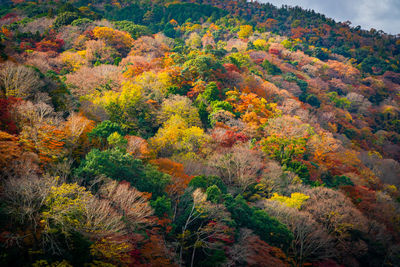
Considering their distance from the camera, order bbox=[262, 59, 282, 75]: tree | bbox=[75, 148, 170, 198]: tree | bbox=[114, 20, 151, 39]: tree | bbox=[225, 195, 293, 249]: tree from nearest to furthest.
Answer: bbox=[75, 148, 170, 198]: tree → bbox=[225, 195, 293, 249]: tree → bbox=[262, 59, 282, 75]: tree → bbox=[114, 20, 151, 39]: tree

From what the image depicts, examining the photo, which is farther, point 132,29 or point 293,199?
point 132,29

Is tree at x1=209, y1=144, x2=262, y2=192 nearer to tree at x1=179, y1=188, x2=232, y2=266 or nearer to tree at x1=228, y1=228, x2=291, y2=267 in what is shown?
tree at x1=179, y1=188, x2=232, y2=266

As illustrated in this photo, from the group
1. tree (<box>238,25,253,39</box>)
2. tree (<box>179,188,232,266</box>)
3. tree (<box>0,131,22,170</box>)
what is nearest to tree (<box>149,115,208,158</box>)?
tree (<box>179,188,232,266</box>)

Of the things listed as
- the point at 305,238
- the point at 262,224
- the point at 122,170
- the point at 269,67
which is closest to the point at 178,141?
the point at 122,170

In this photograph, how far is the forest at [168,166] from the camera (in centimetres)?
1622

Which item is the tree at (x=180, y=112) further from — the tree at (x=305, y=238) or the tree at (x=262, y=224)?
the tree at (x=305, y=238)

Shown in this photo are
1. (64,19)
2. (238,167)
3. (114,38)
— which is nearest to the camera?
(238,167)

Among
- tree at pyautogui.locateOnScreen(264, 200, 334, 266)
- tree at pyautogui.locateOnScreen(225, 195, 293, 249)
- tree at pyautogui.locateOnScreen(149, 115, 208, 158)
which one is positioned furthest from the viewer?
tree at pyautogui.locateOnScreen(149, 115, 208, 158)

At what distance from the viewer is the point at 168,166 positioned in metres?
26.8

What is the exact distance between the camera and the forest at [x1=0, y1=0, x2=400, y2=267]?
53.2 ft

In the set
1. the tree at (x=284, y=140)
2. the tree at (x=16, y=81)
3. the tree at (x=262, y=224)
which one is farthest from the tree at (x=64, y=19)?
the tree at (x=262, y=224)

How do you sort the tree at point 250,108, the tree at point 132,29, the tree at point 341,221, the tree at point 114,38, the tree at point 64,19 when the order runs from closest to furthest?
1. the tree at point 341,221
2. the tree at point 250,108
3. the tree at point 114,38
4. the tree at point 64,19
5. the tree at point 132,29

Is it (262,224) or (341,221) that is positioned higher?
(341,221)

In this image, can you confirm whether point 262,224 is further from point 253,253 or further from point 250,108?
point 250,108
